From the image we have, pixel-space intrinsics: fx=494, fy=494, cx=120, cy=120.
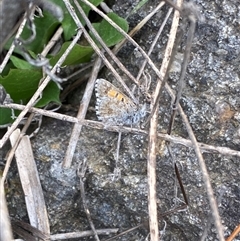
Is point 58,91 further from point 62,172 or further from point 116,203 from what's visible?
point 116,203

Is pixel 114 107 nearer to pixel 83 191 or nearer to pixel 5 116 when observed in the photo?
pixel 83 191

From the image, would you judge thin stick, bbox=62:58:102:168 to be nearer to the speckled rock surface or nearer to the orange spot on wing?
the speckled rock surface

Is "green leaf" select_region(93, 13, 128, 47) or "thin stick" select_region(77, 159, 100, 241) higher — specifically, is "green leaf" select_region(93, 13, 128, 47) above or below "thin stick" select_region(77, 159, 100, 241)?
above

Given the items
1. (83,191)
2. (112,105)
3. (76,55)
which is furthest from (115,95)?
(83,191)

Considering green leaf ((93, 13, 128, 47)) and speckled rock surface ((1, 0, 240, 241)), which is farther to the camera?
green leaf ((93, 13, 128, 47))

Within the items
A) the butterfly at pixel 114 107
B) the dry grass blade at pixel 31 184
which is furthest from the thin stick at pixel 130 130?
the dry grass blade at pixel 31 184

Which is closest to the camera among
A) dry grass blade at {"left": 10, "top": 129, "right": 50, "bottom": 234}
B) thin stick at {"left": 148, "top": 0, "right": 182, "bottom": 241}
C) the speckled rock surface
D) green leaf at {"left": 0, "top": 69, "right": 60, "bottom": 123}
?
thin stick at {"left": 148, "top": 0, "right": 182, "bottom": 241}

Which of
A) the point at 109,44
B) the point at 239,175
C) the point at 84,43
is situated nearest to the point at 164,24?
the point at 109,44

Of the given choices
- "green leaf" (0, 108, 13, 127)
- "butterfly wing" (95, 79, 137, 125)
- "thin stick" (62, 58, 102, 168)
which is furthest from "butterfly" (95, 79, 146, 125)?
"green leaf" (0, 108, 13, 127)
